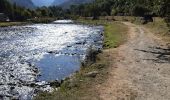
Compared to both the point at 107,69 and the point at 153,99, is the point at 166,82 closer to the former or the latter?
the point at 153,99

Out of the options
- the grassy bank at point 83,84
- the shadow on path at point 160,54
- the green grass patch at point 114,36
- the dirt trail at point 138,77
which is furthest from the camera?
the green grass patch at point 114,36

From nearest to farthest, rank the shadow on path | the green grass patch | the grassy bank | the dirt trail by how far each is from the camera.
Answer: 1. the grassy bank
2. the dirt trail
3. the shadow on path
4. the green grass patch

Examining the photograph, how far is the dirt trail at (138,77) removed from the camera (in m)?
25.9

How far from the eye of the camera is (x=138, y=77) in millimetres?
31281

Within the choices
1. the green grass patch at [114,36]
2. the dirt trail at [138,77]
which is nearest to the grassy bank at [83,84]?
the dirt trail at [138,77]

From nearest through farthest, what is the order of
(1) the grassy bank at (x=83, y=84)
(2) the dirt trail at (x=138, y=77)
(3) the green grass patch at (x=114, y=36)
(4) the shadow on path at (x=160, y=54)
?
(1) the grassy bank at (x=83, y=84)
(2) the dirt trail at (x=138, y=77)
(4) the shadow on path at (x=160, y=54)
(3) the green grass patch at (x=114, y=36)

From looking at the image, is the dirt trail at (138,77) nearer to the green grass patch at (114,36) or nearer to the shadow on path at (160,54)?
the shadow on path at (160,54)

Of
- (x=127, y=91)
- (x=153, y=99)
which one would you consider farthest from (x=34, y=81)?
(x=153, y=99)

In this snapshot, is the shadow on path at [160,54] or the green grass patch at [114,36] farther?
the green grass patch at [114,36]

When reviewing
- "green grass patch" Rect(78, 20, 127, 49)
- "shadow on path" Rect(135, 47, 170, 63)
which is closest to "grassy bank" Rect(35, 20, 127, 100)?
"shadow on path" Rect(135, 47, 170, 63)

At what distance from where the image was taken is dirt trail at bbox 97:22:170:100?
1020 inches

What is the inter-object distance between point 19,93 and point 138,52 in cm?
2162

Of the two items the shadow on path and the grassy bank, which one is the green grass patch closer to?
the shadow on path

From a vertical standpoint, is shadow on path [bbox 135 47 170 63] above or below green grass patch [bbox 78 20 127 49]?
above
